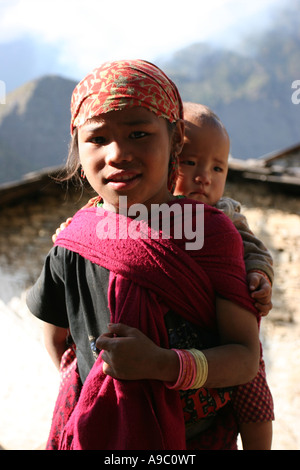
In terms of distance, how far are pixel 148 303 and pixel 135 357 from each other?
0.45 feet

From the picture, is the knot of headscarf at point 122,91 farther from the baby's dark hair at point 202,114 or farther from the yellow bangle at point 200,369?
the yellow bangle at point 200,369

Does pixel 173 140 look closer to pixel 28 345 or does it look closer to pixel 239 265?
pixel 239 265

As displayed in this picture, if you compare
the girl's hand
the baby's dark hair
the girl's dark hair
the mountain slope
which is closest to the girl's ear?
the girl's dark hair

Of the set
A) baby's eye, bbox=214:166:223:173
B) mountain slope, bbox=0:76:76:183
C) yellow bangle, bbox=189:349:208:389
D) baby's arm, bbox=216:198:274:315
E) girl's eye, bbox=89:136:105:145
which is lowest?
mountain slope, bbox=0:76:76:183

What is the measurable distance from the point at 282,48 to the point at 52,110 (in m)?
45.7

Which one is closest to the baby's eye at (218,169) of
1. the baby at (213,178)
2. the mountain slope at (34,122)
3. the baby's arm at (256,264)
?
the baby at (213,178)

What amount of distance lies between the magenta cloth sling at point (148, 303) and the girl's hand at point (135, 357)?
0.12ft

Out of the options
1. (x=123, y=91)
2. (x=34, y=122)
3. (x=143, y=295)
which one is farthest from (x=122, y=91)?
(x=34, y=122)

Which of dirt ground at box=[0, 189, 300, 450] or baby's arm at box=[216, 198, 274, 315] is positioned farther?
dirt ground at box=[0, 189, 300, 450]

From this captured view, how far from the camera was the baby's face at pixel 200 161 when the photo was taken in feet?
5.08

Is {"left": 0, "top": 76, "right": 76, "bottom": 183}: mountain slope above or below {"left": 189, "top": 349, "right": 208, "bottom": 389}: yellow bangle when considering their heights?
below

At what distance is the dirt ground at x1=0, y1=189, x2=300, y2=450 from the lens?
5.25m

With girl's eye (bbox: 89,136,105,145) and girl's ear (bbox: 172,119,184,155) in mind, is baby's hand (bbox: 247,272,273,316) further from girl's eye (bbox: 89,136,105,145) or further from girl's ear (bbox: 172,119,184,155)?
girl's eye (bbox: 89,136,105,145)

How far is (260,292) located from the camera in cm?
105
